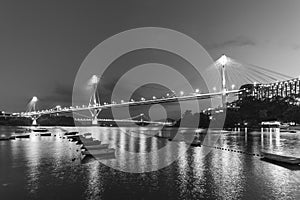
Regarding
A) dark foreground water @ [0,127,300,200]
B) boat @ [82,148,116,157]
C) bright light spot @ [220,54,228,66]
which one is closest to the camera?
dark foreground water @ [0,127,300,200]

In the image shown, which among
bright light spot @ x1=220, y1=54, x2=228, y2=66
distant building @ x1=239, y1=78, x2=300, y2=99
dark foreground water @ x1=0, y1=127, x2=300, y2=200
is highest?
bright light spot @ x1=220, y1=54, x2=228, y2=66

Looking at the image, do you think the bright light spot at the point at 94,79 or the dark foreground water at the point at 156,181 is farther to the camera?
the bright light spot at the point at 94,79

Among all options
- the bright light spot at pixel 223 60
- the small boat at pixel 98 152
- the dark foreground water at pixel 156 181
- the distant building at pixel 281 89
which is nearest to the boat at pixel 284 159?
the dark foreground water at pixel 156 181

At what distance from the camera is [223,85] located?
3310 inches

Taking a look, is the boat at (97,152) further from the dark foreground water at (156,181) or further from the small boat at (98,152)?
the dark foreground water at (156,181)

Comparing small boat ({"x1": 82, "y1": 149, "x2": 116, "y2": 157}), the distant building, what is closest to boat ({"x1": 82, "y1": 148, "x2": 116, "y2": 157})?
small boat ({"x1": 82, "y1": 149, "x2": 116, "y2": 157})

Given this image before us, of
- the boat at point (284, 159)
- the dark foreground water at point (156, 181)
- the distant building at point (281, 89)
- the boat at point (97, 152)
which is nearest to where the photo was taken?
the dark foreground water at point (156, 181)

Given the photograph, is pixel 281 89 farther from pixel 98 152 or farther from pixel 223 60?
pixel 98 152

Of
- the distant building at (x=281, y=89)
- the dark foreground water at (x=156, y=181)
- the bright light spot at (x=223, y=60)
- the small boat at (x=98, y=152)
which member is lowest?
the dark foreground water at (x=156, y=181)

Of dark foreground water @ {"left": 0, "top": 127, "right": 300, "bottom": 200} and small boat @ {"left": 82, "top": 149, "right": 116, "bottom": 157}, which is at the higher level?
small boat @ {"left": 82, "top": 149, "right": 116, "bottom": 157}

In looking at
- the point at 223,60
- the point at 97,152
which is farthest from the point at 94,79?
the point at 97,152

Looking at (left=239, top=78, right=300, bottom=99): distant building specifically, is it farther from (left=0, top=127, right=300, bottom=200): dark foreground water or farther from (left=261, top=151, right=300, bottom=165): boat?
(left=0, top=127, right=300, bottom=200): dark foreground water

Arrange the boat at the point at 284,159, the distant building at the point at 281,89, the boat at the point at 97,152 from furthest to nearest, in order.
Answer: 1. the distant building at the point at 281,89
2. the boat at the point at 97,152
3. the boat at the point at 284,159

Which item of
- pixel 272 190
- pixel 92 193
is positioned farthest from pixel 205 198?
pixel 92 193
